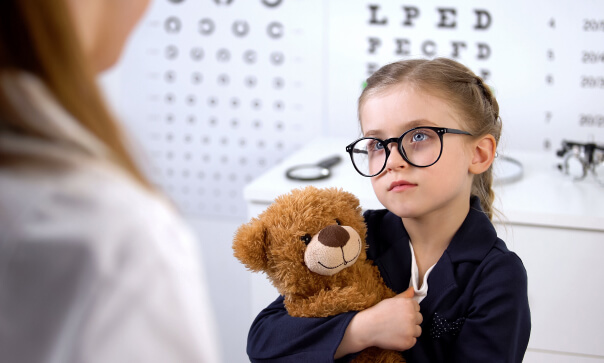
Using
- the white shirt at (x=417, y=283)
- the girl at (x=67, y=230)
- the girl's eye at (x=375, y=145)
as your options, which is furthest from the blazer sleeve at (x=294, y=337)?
the girl at (x=67, y=230)

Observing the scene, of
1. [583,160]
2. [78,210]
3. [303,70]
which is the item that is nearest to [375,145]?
[78,210]

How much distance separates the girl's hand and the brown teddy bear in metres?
0.03

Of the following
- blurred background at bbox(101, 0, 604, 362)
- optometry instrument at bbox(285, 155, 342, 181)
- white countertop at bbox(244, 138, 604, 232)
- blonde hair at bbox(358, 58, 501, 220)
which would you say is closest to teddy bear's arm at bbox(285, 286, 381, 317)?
blonde hair at bbox(358, 58, 501, 220)

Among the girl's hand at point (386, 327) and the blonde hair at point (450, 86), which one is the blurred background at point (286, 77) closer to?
the blonde hair at point (450, 86)

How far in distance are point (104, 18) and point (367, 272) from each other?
51 cm

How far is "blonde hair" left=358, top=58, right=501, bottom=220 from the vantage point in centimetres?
81

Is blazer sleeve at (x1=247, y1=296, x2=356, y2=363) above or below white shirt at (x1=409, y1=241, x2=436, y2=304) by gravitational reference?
below

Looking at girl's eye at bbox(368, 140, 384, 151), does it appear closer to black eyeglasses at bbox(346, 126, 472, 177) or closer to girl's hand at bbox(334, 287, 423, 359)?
black eyeglasses at bbox(346, 126, 472, 177)

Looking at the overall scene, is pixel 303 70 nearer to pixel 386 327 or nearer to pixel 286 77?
pixel 286 77

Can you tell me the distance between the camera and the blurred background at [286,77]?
153 cm

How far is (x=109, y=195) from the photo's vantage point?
345 millimetres

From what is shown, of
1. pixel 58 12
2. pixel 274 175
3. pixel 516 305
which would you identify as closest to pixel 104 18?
pixel 58 12

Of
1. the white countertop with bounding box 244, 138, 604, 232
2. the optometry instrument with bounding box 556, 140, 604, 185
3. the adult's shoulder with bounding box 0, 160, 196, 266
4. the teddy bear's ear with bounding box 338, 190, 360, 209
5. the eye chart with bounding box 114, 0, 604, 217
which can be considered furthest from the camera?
the eye chart with bounding box 114, 0, 604, 217

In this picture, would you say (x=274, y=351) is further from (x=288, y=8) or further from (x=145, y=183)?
(x=288, y=8)
